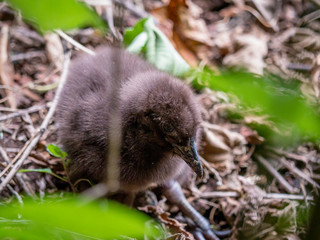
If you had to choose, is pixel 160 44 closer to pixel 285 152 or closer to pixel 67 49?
pixel 67 49

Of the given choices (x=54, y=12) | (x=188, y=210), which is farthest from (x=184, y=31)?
(x=54, y=12)

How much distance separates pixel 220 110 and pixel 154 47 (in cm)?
67

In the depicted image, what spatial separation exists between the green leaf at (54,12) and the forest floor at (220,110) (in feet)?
4.25

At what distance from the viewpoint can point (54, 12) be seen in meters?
0.68

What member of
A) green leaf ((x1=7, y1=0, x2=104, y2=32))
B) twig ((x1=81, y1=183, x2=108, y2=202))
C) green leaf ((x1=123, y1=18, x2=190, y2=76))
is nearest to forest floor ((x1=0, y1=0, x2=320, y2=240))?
green leaf ((x1=123, y1=18, x2=190, y2=76))

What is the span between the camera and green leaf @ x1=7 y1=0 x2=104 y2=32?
2.21 feet

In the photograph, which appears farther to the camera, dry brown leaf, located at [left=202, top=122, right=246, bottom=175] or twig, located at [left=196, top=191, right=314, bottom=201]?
dry brown leaf, located at [left=202, top=122, right=246, bottom=175]

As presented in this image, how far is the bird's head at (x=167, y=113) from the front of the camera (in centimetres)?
204

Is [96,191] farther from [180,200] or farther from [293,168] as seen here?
[293,168]

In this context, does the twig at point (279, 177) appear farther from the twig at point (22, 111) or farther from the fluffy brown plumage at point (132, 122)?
the twig at point (22, 111)

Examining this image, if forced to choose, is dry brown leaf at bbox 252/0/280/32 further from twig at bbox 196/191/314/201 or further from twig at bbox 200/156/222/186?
twig at bbox 196/191/314/201

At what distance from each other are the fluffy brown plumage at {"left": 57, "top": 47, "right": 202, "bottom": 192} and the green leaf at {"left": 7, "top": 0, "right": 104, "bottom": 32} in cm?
133

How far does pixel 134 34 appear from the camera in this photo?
2.97 metres

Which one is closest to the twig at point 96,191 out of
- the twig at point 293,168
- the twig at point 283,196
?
the twig at point 283,196
